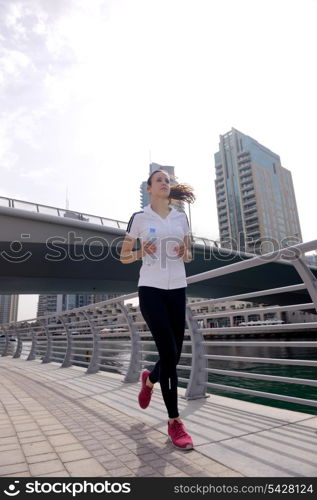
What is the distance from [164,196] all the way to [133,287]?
1098 inches

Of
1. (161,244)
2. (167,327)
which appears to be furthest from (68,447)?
(161,244)

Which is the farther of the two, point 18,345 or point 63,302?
point 63,302

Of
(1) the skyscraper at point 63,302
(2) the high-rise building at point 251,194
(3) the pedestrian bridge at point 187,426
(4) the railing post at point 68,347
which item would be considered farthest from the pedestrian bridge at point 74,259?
(1) the skyscraper at point 63,302

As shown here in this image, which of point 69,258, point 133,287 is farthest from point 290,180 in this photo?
point 69,258

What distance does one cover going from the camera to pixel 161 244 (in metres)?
2.71

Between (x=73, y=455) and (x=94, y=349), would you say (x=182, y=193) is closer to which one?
(x=73, y=455)

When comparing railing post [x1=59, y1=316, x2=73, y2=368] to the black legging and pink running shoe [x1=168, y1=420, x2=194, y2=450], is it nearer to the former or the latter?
the black legging

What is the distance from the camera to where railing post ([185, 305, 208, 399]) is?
3.80 metres

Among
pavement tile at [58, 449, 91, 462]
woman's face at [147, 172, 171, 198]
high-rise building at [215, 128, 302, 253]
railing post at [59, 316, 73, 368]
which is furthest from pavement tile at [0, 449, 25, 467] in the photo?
high-rise building at [215, 128, 302, 253]

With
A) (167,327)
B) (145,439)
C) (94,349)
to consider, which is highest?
(167,327)

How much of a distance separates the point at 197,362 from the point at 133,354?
6.15 feet

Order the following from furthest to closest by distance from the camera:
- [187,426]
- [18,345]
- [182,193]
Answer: [18,345]
[182,193]
[187,426]

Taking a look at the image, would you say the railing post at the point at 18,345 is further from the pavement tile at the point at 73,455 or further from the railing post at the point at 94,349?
the pavement tile at the point at 73,455

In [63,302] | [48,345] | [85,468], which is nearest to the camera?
[85,468]
